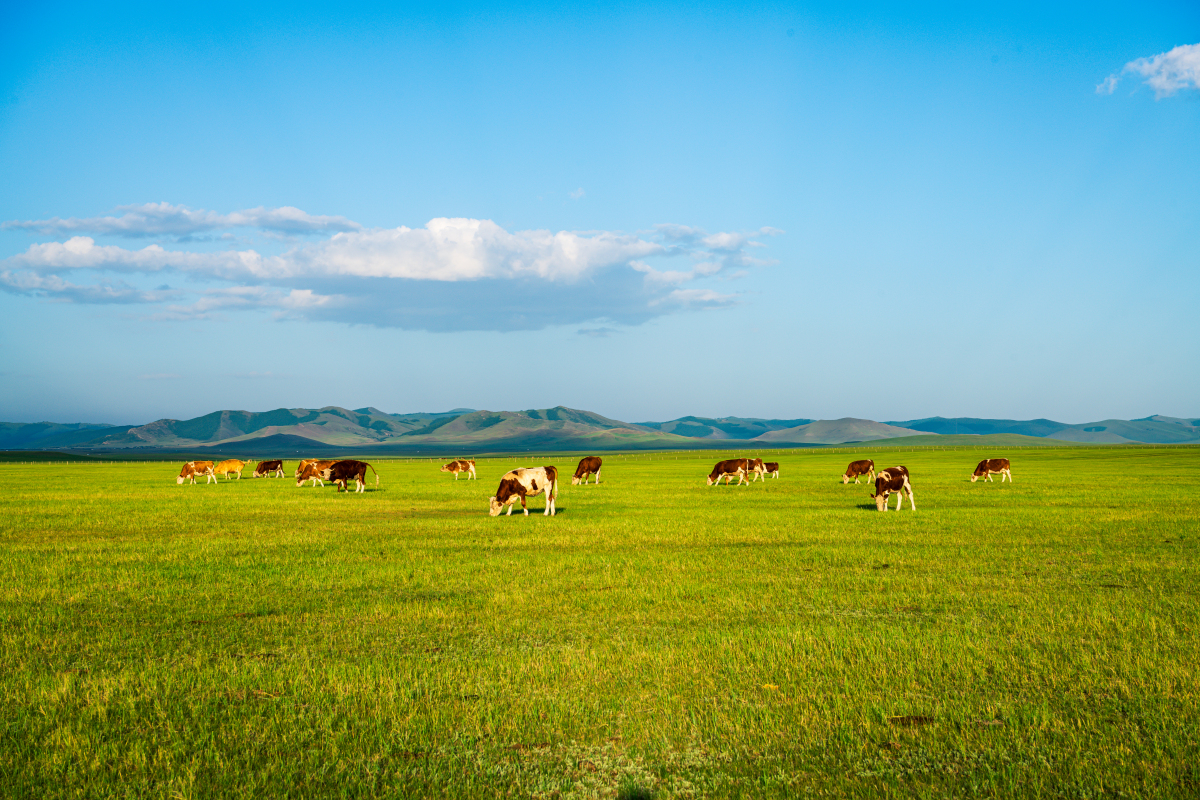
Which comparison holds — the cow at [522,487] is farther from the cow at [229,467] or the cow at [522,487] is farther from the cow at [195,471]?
the cow at [229,467]

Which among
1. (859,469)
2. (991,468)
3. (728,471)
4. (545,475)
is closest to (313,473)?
(545,475)

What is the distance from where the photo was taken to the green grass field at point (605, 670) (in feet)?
18.9

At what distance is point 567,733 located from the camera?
21.4 feet

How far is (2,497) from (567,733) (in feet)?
139

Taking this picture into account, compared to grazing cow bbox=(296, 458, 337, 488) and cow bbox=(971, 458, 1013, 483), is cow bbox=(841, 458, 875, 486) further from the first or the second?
grazing cow bbox=(296, 458, 337, 488)

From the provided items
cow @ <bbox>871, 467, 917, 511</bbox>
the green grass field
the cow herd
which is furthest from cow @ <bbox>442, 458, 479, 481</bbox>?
the green grass field

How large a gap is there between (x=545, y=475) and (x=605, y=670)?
61.9 feet

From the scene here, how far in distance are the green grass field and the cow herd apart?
8094mm

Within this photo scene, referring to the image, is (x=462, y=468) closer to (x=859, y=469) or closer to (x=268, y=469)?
(x=268, y=469)

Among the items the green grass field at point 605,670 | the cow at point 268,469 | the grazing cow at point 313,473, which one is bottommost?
the cow at point 268,469

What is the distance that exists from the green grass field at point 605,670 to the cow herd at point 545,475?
26.6ft

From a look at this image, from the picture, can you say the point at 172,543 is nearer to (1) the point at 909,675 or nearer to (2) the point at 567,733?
(2) the point at 567,733

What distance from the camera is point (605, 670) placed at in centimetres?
818

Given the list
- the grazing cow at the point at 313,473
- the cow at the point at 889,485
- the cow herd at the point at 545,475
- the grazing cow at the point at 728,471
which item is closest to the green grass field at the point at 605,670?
the cow at the point at 889,485
